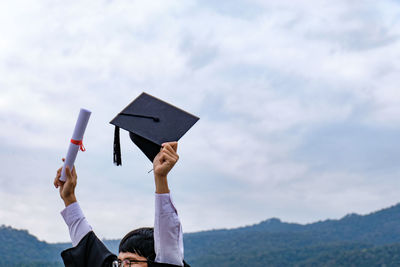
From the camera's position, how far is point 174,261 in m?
2.94

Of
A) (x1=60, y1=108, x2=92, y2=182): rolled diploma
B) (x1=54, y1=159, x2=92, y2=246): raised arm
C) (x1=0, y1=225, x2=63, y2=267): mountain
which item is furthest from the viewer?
(x1=0, y1=225, x2=63, y2=267): mountain

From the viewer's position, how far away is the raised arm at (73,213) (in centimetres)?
344

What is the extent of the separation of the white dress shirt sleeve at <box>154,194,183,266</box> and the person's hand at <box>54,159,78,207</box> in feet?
2.35

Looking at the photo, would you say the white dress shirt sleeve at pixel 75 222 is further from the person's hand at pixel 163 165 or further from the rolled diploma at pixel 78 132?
the person's hand at pixel 163 165

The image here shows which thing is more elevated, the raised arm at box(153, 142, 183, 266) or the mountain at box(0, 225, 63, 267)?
the mountain at box(0, 225, 63, 267)

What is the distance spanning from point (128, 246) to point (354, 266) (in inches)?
4231

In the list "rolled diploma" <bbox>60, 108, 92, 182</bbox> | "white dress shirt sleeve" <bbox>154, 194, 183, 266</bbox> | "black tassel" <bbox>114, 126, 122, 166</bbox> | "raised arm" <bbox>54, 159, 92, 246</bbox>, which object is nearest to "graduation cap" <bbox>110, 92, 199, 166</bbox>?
"black tassel" <bbox>114, 126, 122, 166</bbox>

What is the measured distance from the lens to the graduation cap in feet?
10.2

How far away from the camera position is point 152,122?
3191 mm

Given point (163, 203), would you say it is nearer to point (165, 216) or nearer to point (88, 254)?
point (165, 216)

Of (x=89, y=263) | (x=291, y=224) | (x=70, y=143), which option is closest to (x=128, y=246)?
(x=89, y=263)

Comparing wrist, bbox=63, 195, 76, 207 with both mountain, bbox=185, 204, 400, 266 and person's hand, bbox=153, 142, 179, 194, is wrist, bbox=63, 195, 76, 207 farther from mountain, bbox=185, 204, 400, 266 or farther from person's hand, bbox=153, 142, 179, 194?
mountain, bbox=185, 204, 400, 266

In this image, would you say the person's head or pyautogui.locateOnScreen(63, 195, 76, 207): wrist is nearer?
the person's head

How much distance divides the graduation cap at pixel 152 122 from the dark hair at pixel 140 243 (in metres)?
0.39
